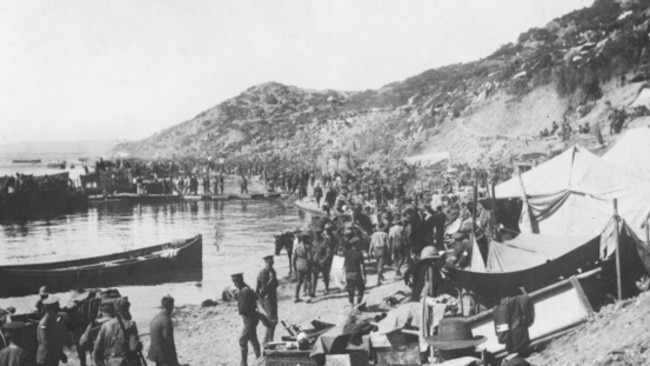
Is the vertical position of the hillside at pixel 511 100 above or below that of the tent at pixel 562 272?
above

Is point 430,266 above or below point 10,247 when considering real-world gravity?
above

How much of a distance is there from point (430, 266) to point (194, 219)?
2845cm

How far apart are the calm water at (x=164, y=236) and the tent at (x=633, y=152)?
33.6ft

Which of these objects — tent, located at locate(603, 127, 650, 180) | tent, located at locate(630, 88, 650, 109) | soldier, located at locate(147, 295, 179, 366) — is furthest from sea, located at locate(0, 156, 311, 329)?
tent, located at locate(630, 88, 650, 109)

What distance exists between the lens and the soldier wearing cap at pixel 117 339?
24.4 ft

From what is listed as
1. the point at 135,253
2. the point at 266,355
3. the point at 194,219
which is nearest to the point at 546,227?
→ the point at 266,355

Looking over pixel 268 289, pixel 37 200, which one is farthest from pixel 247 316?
pixel 37 200

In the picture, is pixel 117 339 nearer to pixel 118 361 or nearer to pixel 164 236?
pixel 118 361

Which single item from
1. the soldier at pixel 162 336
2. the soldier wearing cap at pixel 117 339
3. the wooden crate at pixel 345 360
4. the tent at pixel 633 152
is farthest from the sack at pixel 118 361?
the tent at pixel 633 152

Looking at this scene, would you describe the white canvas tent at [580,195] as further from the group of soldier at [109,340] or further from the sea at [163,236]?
the group of soldier at [109,340]

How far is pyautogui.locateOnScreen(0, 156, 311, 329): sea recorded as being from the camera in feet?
58.3

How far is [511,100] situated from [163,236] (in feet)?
103

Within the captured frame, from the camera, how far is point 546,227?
533 inches

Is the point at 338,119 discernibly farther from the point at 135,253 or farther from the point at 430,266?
the point at 430,266
